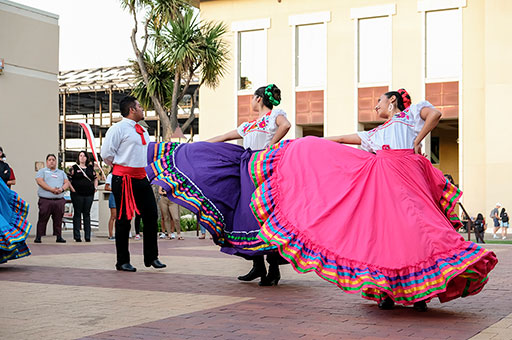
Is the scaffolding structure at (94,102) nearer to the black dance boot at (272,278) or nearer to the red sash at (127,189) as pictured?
the red sash at (127,189)

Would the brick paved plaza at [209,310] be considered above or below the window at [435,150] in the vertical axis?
below

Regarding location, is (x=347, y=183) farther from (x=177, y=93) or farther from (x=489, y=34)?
(x=489, y=34)

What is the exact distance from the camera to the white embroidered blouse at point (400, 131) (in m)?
5.73

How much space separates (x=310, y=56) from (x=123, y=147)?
2277 centimetres

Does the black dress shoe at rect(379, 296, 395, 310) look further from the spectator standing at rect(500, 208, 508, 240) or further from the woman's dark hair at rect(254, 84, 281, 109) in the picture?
the spectator standing at rect(500, 208, 508, 240)

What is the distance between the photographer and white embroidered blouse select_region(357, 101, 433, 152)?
5730mm

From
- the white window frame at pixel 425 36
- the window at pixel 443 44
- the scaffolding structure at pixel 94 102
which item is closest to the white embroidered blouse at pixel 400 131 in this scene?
the white window frame at pixel 425 36

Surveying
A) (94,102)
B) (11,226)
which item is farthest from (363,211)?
(94,102)

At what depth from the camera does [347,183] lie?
5.52 meters

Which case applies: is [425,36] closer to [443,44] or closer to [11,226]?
[443,44]

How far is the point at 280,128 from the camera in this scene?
7027mm

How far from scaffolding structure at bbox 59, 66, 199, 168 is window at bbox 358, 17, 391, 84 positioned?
11871 millimetres

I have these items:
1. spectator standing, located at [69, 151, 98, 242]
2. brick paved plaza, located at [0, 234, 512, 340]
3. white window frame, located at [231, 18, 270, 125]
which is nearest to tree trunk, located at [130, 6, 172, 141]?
spectator standing, located at [69, 151, 98, 242]

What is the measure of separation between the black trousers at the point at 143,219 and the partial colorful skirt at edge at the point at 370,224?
2580 mm
